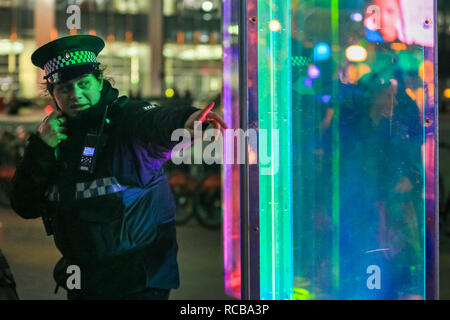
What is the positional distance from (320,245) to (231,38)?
1.00 metres

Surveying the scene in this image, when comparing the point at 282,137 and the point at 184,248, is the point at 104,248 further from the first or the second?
the point at 282,137

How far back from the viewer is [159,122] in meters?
2.77

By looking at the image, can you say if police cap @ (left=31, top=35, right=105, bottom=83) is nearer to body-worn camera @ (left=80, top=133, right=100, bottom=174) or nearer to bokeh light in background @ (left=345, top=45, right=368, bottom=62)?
body-worn camera @ (left=80, top=133, right=100, bottom=174)

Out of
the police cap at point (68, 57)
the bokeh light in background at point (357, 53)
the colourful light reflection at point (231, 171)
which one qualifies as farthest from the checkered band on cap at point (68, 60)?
the bokeh light in background at point (357, 53)

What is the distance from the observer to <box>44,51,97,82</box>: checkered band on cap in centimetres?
283

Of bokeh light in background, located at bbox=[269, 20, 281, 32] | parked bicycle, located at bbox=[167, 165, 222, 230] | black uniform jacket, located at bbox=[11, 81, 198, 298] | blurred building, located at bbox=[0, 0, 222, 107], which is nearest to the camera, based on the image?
bokeh light in background, located at bbox=[269, 20, 281, 32]

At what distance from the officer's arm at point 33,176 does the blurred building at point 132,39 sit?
0.32m

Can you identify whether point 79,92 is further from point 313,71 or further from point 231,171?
point 313,71

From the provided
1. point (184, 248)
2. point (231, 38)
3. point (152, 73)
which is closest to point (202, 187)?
point (184, 248)

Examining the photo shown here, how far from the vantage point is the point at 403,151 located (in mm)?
2863

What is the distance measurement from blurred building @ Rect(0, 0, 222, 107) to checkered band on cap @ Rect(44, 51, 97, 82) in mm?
58

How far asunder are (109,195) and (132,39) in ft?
29.5

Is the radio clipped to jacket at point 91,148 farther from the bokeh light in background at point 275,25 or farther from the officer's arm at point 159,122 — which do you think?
the bokeh light in background at point 275,25

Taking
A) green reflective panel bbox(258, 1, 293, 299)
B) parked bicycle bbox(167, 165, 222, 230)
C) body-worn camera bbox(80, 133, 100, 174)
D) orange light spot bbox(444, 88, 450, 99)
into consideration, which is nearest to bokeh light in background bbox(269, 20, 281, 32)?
green reflective panel bbox(258, 1, 293, 299)
